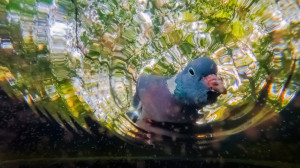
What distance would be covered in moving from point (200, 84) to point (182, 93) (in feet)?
0.87

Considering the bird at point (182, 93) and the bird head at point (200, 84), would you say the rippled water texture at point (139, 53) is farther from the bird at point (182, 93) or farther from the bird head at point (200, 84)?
the bird head at point (200, 84)

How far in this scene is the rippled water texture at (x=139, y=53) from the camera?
2150 mm

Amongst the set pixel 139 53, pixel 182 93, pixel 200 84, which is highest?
pixel 139 53

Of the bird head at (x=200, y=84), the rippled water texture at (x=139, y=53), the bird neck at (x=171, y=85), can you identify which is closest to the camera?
the rippled water texture at (x=139, y=53)

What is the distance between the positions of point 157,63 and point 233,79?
1.27m

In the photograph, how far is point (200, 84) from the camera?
243 centimetres

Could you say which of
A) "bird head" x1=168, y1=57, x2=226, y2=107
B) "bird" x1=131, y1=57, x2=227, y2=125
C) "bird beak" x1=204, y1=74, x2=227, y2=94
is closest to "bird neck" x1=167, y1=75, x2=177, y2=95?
"bird" x1=131, y1=57, x2=227, y2=125

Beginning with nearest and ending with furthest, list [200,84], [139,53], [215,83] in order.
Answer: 1. [215,83]
2. [200,84]
3. [139,53]

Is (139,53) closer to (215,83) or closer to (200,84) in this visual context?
(200,84)

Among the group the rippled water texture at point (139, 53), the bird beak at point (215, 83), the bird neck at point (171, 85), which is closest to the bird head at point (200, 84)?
the bird beak at point (215, 83)

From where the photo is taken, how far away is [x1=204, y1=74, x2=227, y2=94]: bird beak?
2.23 meters

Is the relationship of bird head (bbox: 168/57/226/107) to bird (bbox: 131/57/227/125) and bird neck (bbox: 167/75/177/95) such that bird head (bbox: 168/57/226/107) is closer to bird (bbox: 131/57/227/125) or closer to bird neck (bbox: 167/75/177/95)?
bird (bbox: 131/57/227/125)

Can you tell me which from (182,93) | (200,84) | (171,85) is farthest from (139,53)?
(200,84)

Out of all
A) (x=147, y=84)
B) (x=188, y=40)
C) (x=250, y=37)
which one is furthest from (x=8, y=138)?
(x=250, y=37)
